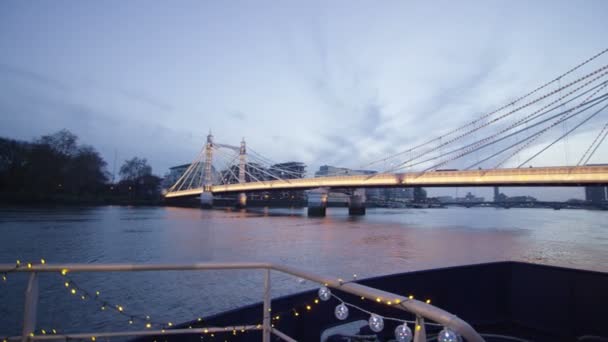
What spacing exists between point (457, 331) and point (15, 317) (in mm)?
9457

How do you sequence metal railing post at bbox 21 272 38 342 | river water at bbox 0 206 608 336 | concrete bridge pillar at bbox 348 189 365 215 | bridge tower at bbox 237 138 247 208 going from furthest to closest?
bridge tower at bbox 237 138 247 208 → concrete bridge pillar at bbox 348 189 365 215 → river water at bbox 0 206 608 336 → metal railing post at bbox 21 272 38 342

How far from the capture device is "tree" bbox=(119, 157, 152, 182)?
81188 mm

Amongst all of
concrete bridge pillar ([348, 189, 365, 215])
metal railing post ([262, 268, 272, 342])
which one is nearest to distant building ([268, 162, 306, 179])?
concrete bridge pillar ([348, 189, 365, 215])

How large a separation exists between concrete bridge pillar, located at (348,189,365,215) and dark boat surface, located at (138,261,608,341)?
51.9 metres

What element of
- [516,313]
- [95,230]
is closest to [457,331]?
[516,313]

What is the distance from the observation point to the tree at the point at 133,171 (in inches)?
3196

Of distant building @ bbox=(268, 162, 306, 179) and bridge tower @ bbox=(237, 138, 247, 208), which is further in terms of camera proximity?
bridge tower @ bbox=(237, 138, 247, 208)

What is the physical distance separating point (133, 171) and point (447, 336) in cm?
8945

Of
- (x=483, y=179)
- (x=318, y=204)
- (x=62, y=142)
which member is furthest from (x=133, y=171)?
(x=483, y=179)

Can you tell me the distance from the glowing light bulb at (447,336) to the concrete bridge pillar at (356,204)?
55675 mm

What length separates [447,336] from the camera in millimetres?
1425

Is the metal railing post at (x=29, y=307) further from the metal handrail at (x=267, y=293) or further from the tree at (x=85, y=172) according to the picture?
the tree at (x=85, y=172)

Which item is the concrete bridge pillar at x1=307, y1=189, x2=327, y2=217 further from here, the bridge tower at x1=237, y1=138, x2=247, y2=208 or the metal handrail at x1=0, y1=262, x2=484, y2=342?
the metal handrail at x1=0, y1=262, x2=484, y2=342

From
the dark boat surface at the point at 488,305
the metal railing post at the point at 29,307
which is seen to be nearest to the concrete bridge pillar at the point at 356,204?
the dark boat surface at the point at 488,305
